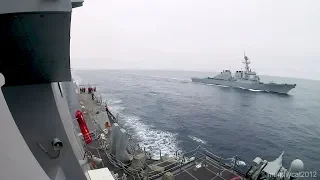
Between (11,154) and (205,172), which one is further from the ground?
(11,154)

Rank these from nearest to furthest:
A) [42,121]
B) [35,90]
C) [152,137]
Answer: [35,90]
[42,121]
[152,137]

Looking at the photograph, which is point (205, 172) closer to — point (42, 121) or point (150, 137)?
point (42, 121)

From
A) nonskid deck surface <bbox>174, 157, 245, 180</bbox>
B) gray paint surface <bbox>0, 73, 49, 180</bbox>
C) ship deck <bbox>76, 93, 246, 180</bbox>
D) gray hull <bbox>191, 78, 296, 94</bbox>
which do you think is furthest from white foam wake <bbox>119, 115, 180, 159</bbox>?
gray hull <bbox>191, 78, 296, 94</bbox>

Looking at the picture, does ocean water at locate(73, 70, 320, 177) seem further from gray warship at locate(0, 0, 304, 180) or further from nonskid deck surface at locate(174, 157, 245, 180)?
gray warship at locate(0, 0, 304, 180)

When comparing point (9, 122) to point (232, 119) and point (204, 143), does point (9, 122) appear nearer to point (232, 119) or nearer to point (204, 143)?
point (204, 143)

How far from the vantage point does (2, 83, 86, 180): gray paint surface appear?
14.6 feet

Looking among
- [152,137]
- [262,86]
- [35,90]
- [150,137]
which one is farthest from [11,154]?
[262,86]

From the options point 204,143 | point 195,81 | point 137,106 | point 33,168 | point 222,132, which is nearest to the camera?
point 33,168

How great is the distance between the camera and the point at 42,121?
191 inches

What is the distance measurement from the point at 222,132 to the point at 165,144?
1133 centimetres

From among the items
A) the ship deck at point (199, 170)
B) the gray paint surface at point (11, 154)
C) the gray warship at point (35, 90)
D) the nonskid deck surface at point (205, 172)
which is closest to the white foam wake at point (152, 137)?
the ship deck at point (199, 170)

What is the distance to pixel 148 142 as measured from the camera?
1040 inches

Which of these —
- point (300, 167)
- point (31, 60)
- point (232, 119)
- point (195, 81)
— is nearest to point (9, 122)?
point (31, 60)

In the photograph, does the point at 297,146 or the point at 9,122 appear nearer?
the point at 9,122
